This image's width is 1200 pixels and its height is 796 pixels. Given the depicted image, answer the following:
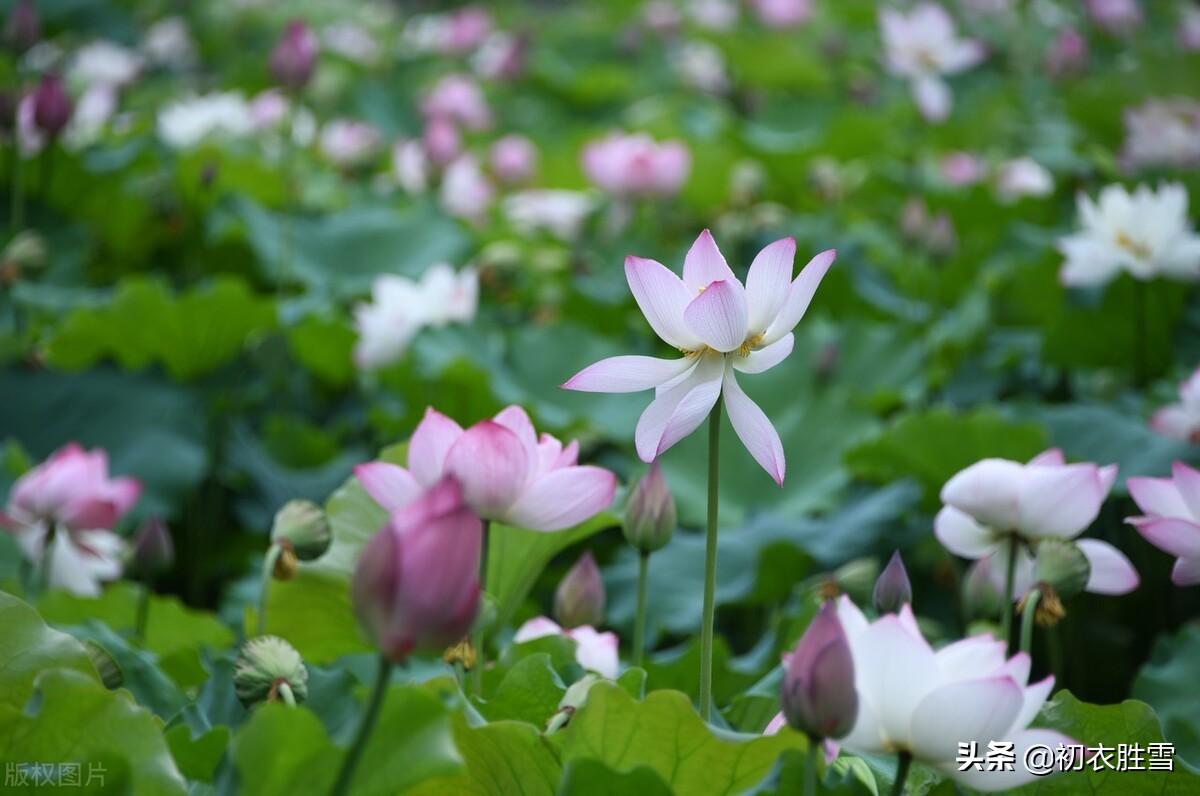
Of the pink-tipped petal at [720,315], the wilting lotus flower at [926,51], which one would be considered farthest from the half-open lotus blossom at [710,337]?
the wilting lotus flower at [926,51]

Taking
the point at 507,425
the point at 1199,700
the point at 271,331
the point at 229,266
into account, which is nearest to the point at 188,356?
the point at 271,331

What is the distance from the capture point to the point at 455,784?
2.46 ft

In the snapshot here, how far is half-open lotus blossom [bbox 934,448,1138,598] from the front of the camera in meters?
0.90

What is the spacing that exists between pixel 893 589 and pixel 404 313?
3.76 ft

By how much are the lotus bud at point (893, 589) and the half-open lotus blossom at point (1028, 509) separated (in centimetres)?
15

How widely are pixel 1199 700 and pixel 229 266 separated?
1.75m

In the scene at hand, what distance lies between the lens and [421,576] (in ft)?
1.81

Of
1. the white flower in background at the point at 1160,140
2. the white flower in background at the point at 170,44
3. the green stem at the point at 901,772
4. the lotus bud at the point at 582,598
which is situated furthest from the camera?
the white flower in background at the point at 170,44

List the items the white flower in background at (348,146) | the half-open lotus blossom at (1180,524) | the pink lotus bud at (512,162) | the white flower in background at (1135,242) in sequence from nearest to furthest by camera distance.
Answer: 1. the half-open lotus blossom at (1180,524)
2. the white flower in background at (1135,242)
3. the pink lotus bud at (512,162)
4. the white flower in background at (348,146)

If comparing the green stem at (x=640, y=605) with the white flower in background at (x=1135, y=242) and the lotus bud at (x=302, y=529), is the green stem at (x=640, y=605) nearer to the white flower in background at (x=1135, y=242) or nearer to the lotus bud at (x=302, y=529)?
the lotus bud at (x=302, y=529)

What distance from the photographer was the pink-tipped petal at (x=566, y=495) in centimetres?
80

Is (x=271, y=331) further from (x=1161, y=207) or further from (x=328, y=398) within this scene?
(x=1161, y=207)

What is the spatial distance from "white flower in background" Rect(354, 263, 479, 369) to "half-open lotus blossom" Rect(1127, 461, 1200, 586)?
1084mm

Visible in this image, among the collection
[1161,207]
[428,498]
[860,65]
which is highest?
[428,498]
